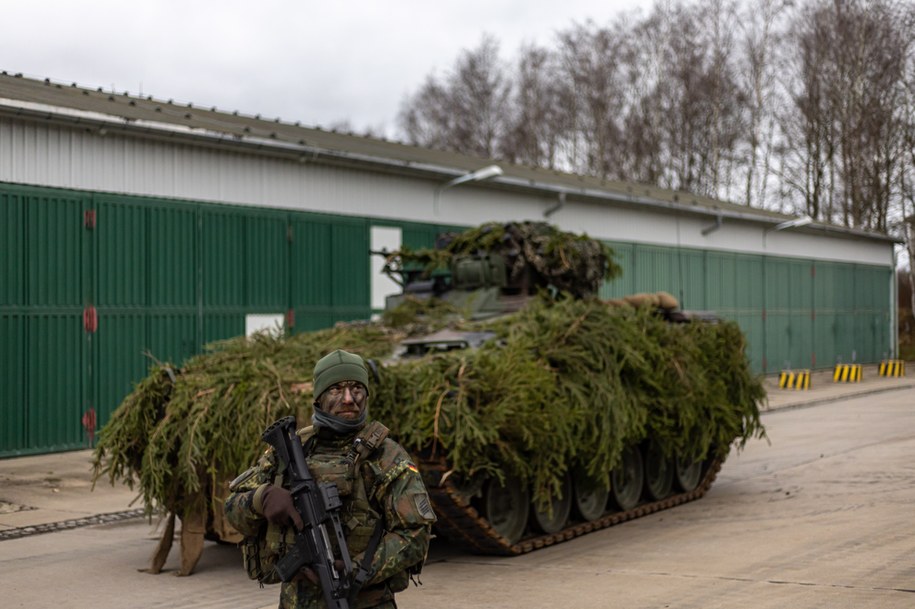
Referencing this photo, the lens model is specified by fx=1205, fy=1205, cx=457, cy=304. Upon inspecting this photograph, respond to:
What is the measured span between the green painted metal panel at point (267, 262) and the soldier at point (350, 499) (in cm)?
1337

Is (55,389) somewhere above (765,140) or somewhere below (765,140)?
below

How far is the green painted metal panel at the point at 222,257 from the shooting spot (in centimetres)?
1725

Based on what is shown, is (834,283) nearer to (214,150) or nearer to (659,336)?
(214,150)

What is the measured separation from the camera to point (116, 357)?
52.6 feet

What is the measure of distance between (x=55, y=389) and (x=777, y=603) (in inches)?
416

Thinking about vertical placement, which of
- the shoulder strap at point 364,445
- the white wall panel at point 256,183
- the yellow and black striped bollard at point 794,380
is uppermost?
the white wall panel at point 256,183

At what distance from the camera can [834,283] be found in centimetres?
3700

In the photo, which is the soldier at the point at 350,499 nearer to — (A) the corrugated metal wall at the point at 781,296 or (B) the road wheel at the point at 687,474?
(B) the road wheel at the point at 687,474

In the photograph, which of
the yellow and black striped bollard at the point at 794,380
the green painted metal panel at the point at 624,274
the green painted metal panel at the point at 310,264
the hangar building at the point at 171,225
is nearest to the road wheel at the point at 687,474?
the hangar building at the point at 171,225

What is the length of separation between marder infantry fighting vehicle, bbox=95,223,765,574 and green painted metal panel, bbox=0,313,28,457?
16.3 feet

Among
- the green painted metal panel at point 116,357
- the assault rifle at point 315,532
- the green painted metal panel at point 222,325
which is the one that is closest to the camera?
the assault rifle at point 315,532

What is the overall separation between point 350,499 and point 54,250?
38.8 feet

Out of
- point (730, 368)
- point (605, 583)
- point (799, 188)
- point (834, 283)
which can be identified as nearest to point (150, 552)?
point (605, 583)

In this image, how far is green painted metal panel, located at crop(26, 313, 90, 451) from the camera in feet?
49.1
